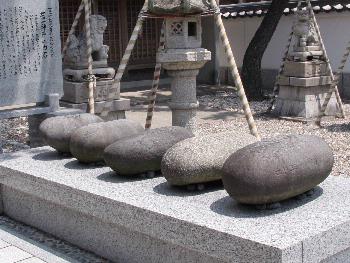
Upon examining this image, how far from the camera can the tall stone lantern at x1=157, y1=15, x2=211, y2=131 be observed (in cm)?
598

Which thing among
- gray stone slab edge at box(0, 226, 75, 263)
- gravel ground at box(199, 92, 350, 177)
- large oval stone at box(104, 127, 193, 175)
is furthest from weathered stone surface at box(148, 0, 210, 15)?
gray stone slab edge at box(0, 226, 75, 263)

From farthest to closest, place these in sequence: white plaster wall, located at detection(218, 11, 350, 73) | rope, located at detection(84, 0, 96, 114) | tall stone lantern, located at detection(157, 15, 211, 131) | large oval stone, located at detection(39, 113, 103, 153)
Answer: white plaster wall, located at detection(218, 11, 350, 73)
rope, located at detection(84, 0, 96, 114)
tall stone lantern, located at detection(157, 15, 211, 131)
large oval stone, located at detection(39, 113, 103, 153)

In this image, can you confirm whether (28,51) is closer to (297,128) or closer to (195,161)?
(195,161)

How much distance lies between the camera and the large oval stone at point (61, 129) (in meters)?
4.94

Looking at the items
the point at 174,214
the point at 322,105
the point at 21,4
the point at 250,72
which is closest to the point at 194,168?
the point at 174,214

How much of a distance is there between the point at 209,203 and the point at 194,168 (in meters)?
0.28

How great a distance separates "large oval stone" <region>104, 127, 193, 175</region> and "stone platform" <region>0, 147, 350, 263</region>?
110mm

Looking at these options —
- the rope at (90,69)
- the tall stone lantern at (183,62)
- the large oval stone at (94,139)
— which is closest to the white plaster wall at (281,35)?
the rope at (90,69)

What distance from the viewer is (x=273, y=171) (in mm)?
3271

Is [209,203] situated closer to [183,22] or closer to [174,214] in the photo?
[174,214]

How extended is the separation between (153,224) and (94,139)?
4.26ft

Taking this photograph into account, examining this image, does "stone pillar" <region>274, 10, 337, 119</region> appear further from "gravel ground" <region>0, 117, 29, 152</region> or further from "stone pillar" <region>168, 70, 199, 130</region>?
"gravel ground" <region>0, 117, 29, 152</region>

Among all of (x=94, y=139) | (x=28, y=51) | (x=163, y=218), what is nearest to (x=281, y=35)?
(x=28, y=51)

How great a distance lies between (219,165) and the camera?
3.81 meters
